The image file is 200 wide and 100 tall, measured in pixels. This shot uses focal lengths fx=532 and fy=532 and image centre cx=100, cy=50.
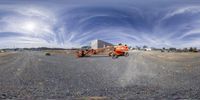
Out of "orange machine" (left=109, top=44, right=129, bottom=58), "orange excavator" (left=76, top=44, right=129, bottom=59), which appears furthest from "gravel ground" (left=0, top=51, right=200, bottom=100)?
"orange excavator" (left=76, top=44, right=129, bottom=59)

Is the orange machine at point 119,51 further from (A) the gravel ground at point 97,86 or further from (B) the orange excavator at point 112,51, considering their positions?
(A) the gravel ground at point 97,86

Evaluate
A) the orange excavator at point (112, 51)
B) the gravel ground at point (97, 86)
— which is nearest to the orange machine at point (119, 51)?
the orange excavator at point (112, 51)

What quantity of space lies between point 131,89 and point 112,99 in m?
3.59

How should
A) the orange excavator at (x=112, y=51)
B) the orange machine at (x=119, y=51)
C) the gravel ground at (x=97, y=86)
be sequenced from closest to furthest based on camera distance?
the gravel ground at (x=97, y=86) → the orange machine at (x=119, y=51) → the orange excavator at (x=112, y=51)

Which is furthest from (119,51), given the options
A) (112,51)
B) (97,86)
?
(97,86)

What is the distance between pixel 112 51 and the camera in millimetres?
57094

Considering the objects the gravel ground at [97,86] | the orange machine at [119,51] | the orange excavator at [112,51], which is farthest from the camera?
the orange excavator at [112,51]

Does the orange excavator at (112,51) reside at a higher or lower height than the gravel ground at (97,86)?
higher

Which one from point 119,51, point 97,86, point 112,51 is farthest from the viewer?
point 112,51

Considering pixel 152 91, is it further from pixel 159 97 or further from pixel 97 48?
pixel 97 48

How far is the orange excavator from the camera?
5397cm

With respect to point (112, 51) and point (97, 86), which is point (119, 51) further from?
point (97, 86)

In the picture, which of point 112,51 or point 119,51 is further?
point 112,51

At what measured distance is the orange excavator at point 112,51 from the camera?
54.0 m
